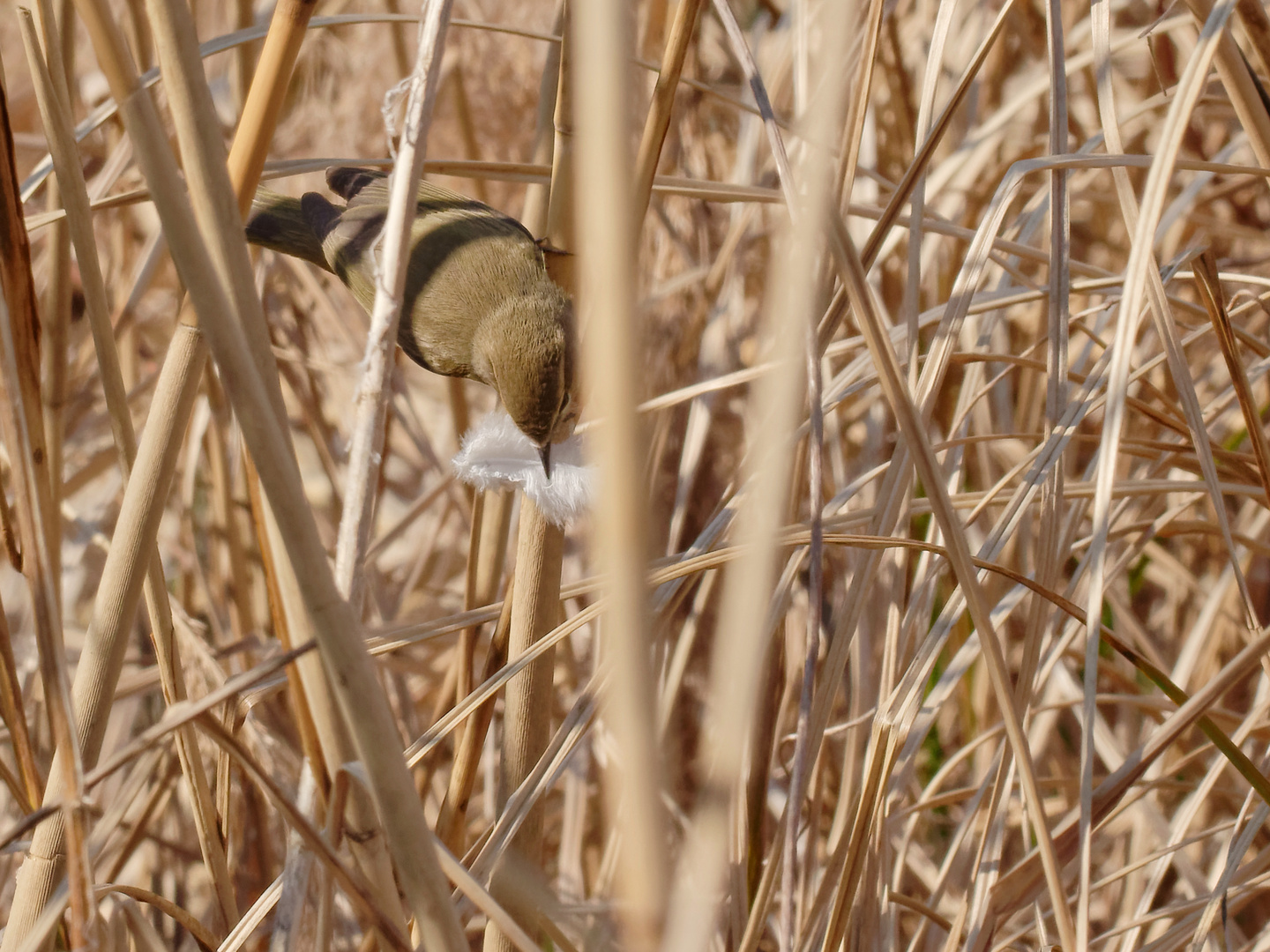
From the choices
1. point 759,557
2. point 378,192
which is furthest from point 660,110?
point 378,192

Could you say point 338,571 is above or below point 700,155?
below

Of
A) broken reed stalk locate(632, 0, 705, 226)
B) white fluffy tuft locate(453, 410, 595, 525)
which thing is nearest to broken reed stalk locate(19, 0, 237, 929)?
white fluffy tuft locate(453, 410, 595, 525)

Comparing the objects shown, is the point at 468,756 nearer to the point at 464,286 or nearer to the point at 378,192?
the point at 464,286

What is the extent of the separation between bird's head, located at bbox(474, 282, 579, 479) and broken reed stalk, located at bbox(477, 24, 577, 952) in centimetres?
41

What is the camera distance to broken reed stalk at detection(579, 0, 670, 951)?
275 mm

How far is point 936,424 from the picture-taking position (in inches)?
67.1

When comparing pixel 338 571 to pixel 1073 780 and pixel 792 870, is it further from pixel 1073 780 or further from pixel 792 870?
pixel 1073 780

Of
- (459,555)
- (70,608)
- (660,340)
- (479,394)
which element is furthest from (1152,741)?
(479,394)

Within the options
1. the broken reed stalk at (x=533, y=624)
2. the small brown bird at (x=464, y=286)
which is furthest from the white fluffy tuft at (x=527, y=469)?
the small brown bird at (x=464, y=286)

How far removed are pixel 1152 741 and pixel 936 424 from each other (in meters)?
1.07

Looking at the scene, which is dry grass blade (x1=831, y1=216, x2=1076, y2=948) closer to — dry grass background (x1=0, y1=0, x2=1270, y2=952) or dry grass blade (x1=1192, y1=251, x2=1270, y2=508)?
dry grass background (x1=0, y1=0, x2=1270, y2=952)

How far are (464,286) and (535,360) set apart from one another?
7.6 inches

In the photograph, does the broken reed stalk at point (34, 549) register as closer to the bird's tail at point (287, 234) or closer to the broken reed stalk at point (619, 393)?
the broken reed stalk at point (619, 393)

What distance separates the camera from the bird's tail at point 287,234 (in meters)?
1.55
